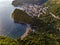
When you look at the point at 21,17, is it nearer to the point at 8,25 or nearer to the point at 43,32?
the point at 8,25

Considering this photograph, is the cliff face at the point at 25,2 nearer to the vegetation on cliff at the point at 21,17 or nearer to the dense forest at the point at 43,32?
the dense forest at the point at 43,32

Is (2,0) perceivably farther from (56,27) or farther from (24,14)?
(56,27)

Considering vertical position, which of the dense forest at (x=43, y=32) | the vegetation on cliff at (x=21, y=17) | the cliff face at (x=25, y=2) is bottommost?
the dense forest at (x=43, y=32)

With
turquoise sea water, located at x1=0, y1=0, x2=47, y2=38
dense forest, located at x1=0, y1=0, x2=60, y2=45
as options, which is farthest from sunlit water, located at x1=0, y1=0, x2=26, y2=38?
dense forest, located at x1=0, y1=0, x2=60, y2=45

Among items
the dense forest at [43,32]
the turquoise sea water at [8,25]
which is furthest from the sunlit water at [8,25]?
the dense forest at [43,32]

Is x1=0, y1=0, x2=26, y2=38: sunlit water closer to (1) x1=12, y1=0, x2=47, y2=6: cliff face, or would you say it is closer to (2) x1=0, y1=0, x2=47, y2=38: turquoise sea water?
(2) x1=0, y1=0, x2=47, y2=38: turquoise sea water

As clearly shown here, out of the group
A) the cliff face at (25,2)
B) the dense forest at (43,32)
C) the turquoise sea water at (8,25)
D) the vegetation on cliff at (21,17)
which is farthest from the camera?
the cliff face at (25,2)

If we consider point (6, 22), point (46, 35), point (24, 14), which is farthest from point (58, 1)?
point (46, 35)

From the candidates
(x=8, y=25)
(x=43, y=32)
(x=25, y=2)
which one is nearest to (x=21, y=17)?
(x=8, y=25)

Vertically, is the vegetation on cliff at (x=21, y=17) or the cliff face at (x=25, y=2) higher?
the cliff face at (x=25, y=2)

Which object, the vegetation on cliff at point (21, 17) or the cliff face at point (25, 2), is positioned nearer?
the vegetation on cliff at point (21, 17)
